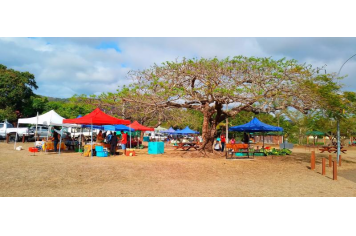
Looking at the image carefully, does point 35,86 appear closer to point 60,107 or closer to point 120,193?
point 60,107

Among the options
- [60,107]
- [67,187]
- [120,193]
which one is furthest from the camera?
[60,107]

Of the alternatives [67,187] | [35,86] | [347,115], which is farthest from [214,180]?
[35,86]

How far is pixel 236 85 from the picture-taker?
16.0m

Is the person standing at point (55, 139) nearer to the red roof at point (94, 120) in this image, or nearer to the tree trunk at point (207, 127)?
the red roof at point (94, 120)

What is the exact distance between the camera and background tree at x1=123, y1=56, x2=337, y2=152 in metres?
15.3

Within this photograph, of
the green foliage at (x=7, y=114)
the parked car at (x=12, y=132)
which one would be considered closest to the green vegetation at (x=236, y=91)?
the parked car at (x=12, y=132)

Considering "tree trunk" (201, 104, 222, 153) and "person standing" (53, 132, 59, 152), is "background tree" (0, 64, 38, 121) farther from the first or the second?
"tree trunk" (201, 104, 222, 153)

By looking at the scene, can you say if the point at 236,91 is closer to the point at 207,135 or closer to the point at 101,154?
the point at 207,135

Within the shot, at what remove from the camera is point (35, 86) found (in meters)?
39.3

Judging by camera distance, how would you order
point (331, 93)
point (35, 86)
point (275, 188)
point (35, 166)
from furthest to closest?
point (35, 86), point (331, 93), point (35, 166), point (275, 188)

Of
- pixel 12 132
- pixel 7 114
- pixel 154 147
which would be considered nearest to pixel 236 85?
pixel 154 147

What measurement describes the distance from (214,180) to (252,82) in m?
7.94

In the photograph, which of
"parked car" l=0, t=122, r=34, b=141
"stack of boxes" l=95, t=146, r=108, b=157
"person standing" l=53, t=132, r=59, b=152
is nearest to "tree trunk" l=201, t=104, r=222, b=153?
"stack of boxes" l=95, t=146, r=108, b=157

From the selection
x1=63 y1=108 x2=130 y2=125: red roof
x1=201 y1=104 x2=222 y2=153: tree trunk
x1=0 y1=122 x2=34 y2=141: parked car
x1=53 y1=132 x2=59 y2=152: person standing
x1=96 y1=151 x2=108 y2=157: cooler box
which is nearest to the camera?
x1=63 y1=108 x2=130 y2=125: red roof
